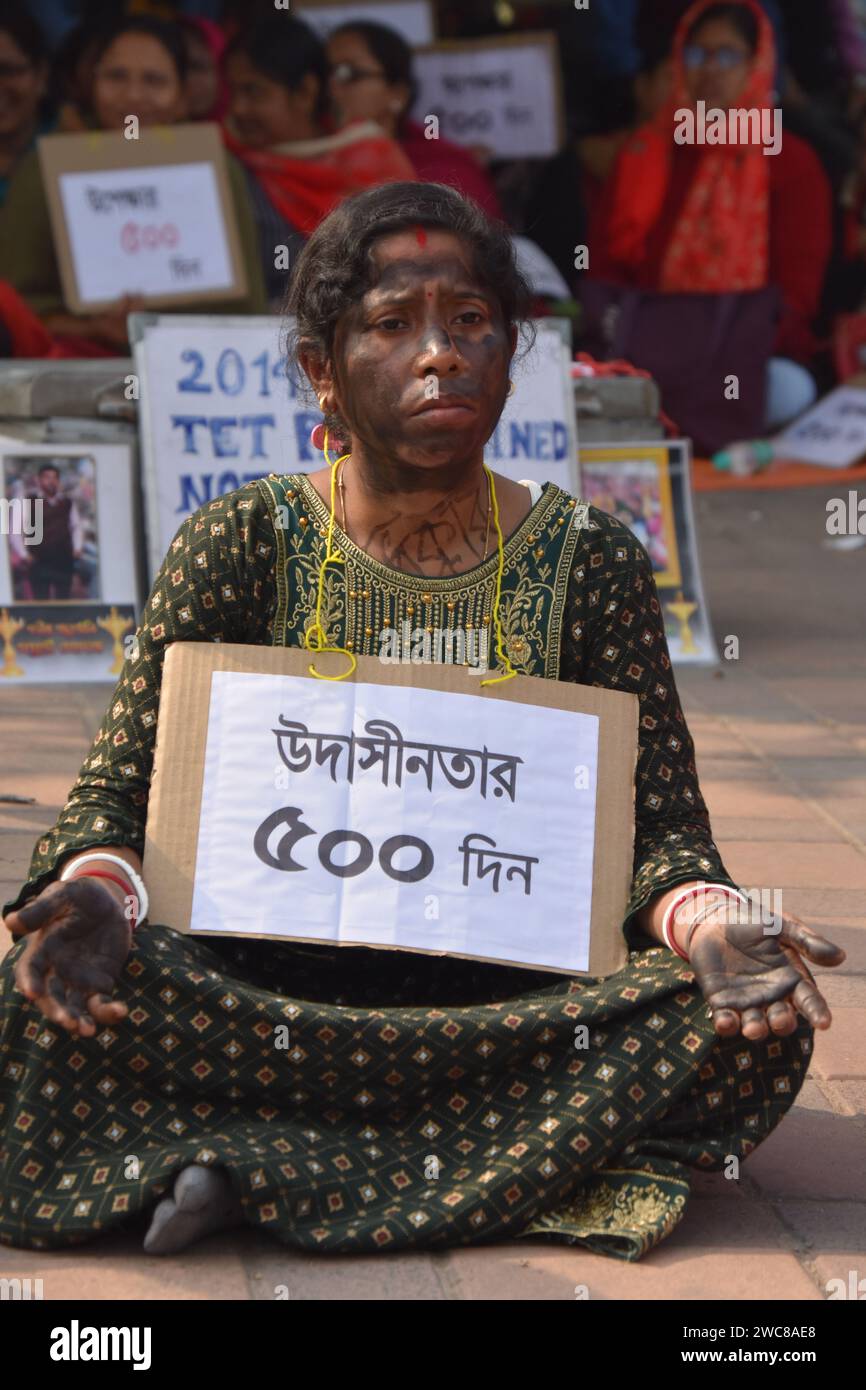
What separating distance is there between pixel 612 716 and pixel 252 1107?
76 centimetres

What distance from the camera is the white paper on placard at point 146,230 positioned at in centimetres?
729

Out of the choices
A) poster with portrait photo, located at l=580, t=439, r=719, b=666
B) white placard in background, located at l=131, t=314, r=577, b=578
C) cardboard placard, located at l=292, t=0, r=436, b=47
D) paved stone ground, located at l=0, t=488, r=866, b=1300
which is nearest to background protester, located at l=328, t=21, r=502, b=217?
cardboard placard, located at l=292, t=0, r=436, b=47

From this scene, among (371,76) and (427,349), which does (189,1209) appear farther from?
(371,76)

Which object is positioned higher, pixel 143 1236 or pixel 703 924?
pixel 703 924

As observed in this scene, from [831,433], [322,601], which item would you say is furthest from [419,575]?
[831,433]

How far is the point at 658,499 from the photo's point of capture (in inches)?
257

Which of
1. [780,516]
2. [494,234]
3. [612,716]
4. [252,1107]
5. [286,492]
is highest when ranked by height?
[494,234]

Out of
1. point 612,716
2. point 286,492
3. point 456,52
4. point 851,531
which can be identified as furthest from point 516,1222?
point 456,52

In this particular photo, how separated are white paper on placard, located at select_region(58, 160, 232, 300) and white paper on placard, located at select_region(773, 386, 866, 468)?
10.8ft

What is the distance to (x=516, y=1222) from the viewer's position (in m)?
2.63

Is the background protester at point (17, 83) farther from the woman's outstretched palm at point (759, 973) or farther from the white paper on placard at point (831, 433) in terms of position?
the woman's outstretched palm at point (759, 973)

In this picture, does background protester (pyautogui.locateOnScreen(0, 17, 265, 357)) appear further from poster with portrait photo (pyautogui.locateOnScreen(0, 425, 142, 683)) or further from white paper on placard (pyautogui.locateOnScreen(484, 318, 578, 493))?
white paper on placard (pyautogui.locateOnScreen(484, 318, 578, 493))

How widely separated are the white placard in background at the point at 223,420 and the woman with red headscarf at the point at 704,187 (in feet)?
11.4

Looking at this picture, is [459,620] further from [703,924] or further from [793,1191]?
[793,1191]
